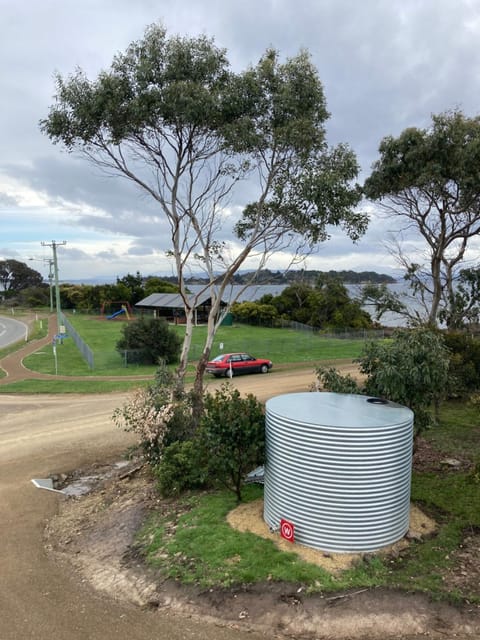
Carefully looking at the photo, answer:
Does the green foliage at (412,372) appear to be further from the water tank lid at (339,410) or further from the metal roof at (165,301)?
the metal roof at (165,301)

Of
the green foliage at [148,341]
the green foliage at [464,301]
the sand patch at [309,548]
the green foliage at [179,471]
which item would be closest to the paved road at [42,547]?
the sand patch at [309,548]

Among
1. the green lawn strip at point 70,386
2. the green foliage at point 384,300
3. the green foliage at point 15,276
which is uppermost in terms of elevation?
the green foliage at point 15,276

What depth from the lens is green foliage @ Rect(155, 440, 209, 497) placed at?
388 inches

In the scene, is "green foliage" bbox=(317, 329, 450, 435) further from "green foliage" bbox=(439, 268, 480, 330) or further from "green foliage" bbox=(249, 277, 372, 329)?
"green foliage" bbox=(249, 277, 372, 329)

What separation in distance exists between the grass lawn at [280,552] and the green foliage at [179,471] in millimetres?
352

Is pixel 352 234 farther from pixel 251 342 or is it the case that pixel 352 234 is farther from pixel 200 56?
pixel 251 342

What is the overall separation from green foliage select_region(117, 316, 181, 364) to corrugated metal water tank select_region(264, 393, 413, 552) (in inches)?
953

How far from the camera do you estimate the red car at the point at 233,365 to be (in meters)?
26.8

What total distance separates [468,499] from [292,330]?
1788 inches

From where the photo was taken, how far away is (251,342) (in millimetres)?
36125

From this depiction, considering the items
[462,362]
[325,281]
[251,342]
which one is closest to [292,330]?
[325,281]

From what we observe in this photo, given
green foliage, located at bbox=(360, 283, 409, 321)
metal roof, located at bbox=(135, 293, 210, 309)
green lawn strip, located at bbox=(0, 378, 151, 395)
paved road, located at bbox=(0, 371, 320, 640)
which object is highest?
green foliage, located at bbox=(360, 283, 409, 321)

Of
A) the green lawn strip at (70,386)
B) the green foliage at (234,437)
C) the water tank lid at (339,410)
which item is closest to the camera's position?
the water tank lid at (339,410)

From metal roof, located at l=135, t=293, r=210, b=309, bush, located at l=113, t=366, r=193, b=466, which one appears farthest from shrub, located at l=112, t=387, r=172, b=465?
metal roof, located at l=135, t=293, r=210, b=309
